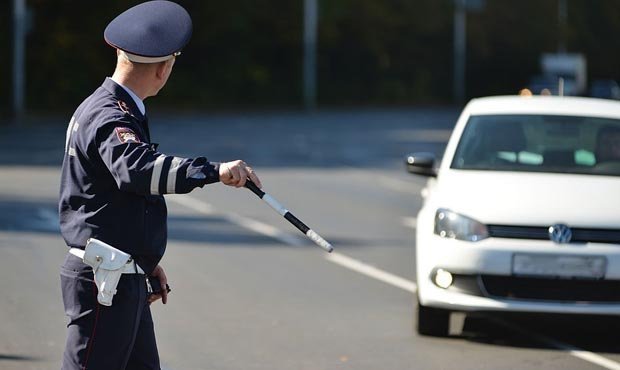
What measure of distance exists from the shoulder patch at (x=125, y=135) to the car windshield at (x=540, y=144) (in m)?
5.34

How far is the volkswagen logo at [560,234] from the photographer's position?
8.98m

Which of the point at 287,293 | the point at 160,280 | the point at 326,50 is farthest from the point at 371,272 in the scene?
the point at 326,50

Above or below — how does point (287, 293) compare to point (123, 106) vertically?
below

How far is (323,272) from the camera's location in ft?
42.0

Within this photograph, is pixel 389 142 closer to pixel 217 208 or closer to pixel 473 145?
pixel 217 208

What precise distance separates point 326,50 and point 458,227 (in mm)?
65384

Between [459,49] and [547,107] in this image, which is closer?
[547,107]

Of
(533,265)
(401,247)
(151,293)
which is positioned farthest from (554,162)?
(151,293)

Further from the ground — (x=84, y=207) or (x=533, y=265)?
(x=84, y=207)

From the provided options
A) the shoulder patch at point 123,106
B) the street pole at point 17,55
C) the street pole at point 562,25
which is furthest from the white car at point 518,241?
the street pole at point 562,25

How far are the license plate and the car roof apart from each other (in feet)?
6.34

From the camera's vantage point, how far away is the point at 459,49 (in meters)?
82.8

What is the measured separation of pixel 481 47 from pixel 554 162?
77460 millimetres

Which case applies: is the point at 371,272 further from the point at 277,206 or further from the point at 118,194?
the point at 118,194
